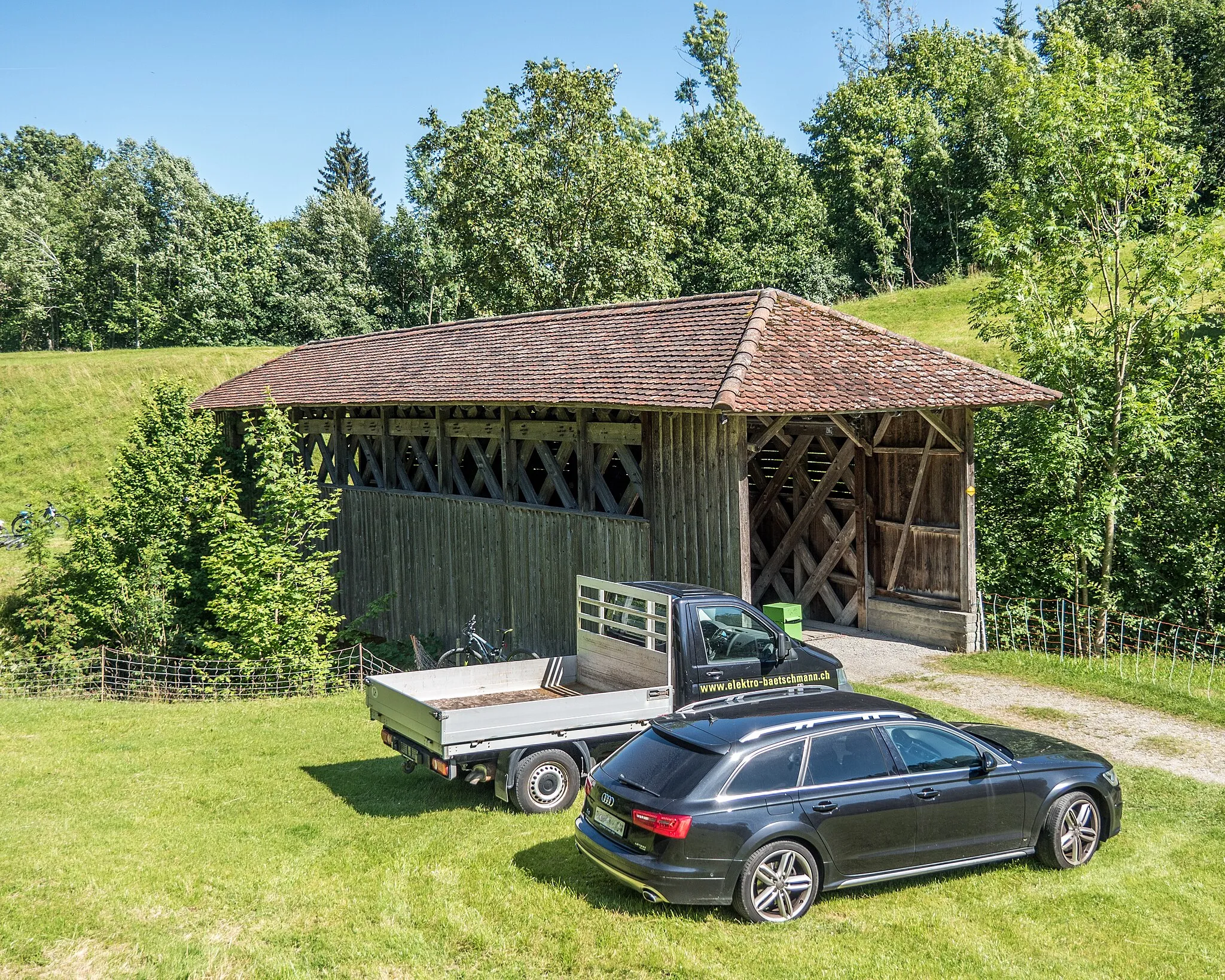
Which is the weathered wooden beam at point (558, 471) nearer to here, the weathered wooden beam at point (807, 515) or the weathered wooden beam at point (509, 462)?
the weathered wooden beam at point (509, 462)

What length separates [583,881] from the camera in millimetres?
7633

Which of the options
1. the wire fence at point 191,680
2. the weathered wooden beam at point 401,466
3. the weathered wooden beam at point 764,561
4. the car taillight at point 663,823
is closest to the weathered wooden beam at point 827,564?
the weathered wooden beam at point 764,561

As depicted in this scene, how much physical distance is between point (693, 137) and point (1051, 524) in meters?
39.8

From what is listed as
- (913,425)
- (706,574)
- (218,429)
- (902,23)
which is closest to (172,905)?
(706,574)

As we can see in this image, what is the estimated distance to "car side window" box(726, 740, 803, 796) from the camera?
6.91 m

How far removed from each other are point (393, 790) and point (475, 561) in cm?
812

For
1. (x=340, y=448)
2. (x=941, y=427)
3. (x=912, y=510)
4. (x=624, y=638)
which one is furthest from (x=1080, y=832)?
(x=340, y=448)

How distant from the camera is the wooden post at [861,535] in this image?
16875 millimetres

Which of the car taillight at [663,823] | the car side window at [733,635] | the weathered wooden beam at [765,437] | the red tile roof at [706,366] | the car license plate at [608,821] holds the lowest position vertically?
the car license plate at [608,821]

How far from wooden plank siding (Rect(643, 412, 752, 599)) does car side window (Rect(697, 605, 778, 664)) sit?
3101 millimetres

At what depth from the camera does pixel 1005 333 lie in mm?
18125

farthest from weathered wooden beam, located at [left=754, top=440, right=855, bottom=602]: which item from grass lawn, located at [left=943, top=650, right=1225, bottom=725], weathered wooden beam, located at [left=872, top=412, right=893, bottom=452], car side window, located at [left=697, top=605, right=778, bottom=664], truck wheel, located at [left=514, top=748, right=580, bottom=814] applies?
truck wheel, located at [left=514, top=748, right=580, bottom=814]

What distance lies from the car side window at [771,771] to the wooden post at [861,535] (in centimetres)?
1002

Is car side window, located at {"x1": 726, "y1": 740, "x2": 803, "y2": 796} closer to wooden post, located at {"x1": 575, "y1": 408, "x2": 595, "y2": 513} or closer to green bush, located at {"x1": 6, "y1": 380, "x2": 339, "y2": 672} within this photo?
wooden post, located at {"x1": 575, "y1": 408, "x2": 595, "y2": 513}
